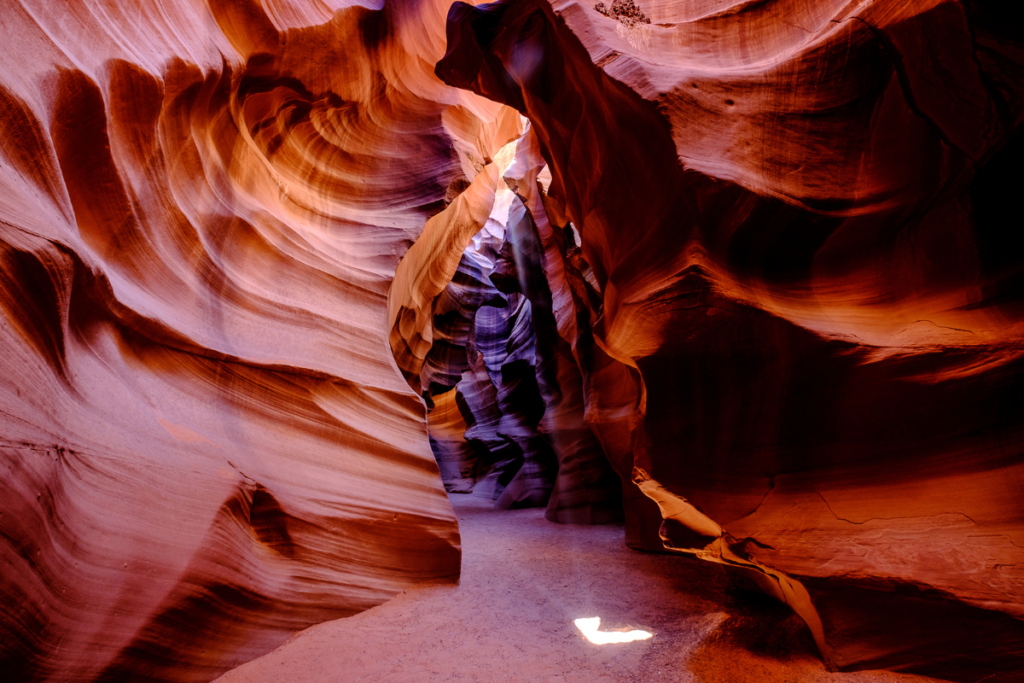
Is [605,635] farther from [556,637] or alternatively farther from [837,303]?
[837,303]

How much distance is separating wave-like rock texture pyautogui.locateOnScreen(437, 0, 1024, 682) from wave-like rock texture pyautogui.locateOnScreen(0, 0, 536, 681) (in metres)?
2.51

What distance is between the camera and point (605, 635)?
355 centimetres

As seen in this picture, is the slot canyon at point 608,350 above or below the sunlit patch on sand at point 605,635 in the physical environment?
above

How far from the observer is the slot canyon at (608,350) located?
99.6 inches

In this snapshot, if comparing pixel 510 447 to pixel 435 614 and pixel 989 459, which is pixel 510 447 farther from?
pixel 989 459

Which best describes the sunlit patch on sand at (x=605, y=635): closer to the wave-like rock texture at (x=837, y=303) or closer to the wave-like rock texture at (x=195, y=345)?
the wave-like rock texture at (x=837, y=303)

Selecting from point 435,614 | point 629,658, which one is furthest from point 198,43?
point 629,658

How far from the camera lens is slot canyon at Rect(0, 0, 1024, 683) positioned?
253 centimetres

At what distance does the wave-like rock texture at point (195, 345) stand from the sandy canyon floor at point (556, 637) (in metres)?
0.30

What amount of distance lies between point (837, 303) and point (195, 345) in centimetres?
443

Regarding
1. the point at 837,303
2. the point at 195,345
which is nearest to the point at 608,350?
the point at 837,303

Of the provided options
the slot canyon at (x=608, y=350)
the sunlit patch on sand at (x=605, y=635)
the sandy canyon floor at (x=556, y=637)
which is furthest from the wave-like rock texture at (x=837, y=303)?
the sunlit patch on sand at (x=605, y=635)

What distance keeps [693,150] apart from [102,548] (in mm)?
4077

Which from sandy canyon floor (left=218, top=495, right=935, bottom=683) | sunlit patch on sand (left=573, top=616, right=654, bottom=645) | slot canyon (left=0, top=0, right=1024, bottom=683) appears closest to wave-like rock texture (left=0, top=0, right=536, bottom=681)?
slot canyon (left=0, top=0, right=1024, bottom=683)
